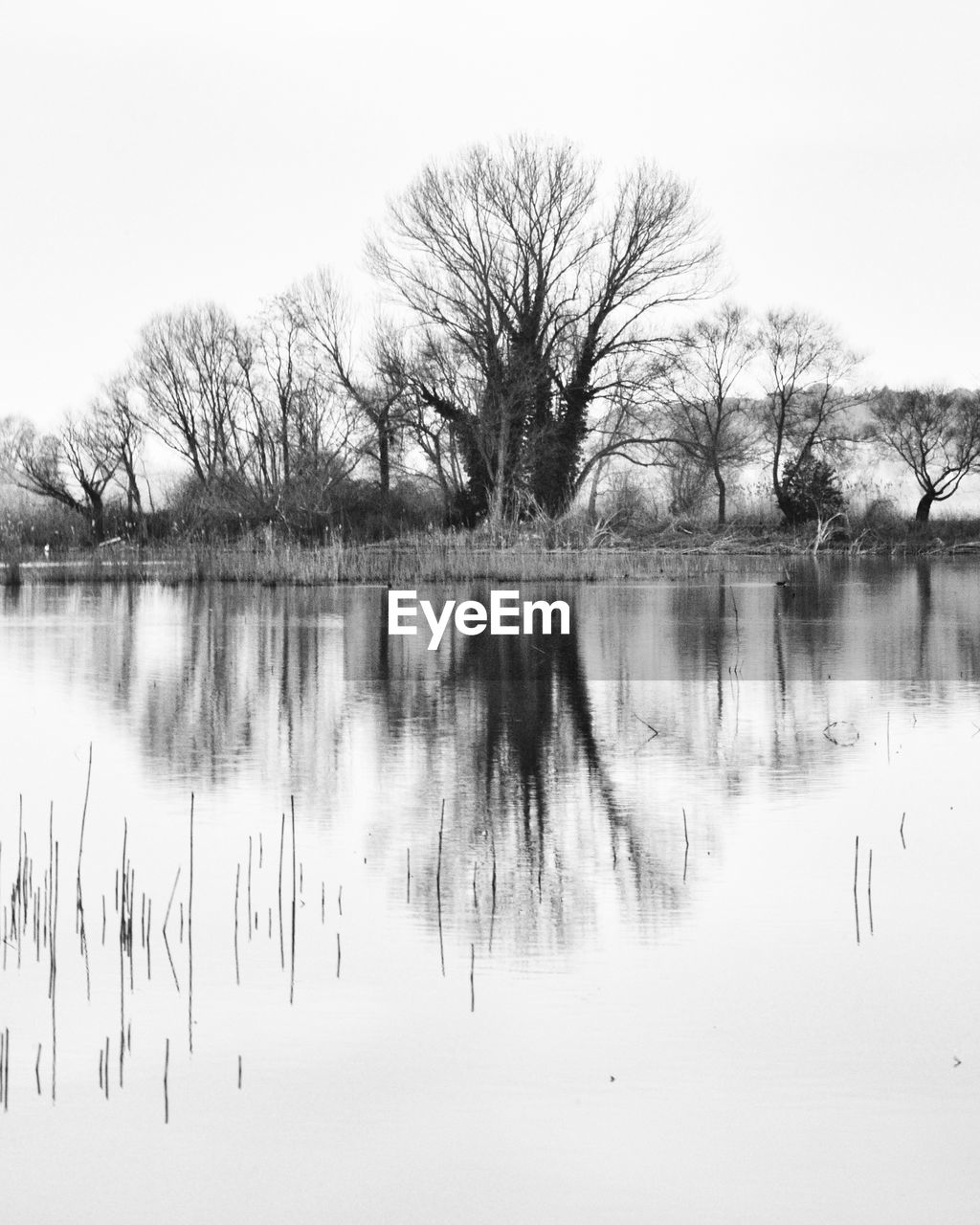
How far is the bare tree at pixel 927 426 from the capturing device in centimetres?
6575

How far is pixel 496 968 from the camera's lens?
526 centimetres

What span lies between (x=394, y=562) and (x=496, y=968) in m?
26.7

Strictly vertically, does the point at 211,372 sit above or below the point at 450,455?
above

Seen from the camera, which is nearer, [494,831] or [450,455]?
[494,831]

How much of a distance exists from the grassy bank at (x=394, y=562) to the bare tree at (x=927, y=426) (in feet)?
90.1

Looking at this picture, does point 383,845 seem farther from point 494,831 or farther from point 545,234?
point 545,234

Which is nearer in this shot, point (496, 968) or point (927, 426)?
point (496, 968)

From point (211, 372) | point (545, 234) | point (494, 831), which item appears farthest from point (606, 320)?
point (494, 831)

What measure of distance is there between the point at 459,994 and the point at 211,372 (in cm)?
5900

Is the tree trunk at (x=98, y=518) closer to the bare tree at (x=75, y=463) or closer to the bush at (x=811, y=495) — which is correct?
the bare tree at (x=75, y=463)

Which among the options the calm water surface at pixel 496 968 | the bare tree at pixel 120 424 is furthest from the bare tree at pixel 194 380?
the calm water surface at pixel 496 968

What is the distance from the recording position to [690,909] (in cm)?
609

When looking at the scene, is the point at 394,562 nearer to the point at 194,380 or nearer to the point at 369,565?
the point at 369,565

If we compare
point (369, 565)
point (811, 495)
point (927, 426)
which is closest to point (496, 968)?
point (369, 565)
